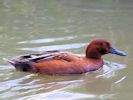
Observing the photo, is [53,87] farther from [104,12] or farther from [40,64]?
[104,12]

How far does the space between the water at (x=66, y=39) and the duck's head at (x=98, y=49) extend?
245mm

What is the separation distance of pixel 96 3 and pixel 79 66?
6.99m

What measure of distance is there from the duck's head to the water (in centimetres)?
24

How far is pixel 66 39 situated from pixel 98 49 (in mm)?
1762

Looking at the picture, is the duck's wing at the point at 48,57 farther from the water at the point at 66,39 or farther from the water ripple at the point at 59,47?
the water ripple at the point at 59,47

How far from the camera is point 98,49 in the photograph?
27.2 feet

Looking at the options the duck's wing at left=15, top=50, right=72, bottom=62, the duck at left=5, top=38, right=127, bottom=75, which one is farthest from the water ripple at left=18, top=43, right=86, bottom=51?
the duck's wing at left=15, top=50, right=72, bottom=62

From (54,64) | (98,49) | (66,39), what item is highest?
(66,39)

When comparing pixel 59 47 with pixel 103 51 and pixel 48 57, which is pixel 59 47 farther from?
pixel 48 57

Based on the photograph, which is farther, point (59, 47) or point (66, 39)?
point (66, 39)

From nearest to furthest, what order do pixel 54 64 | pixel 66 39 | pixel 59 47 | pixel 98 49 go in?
pixel 54 64
pixel 98 49
pixel 59 47
pixel 66 39

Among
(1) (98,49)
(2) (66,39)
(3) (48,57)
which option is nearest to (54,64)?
(3) (48,57)

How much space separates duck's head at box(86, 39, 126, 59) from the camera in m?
8.23

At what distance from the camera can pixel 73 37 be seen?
10203 mm
